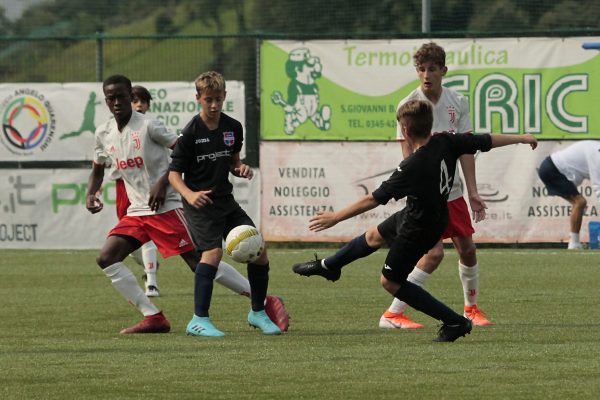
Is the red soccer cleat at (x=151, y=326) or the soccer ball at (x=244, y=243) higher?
the soccer ball at (x=244, y=243)

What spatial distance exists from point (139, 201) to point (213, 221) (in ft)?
4.13

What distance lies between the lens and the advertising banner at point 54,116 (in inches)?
814

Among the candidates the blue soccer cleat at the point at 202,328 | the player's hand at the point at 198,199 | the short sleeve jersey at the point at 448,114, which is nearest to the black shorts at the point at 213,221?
the player's hand at the point at 198,199

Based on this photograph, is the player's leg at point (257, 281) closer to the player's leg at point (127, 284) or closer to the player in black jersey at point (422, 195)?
the player's leg at point (127, 284)

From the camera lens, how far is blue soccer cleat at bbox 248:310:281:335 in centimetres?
1015

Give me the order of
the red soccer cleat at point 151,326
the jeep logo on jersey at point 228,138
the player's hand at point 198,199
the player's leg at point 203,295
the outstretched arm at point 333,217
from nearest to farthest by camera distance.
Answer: the outstretched arm at point 333,217 → the player's hand at point 198,199 → the player's leg at point 203,295 → the jeep logo on jersey at point 228,138 → the red soccer cleat at point 151,326

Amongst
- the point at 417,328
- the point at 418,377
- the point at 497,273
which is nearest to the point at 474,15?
the point at 497,273

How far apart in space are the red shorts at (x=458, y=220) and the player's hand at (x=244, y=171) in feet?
4.78

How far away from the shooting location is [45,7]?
3456 cm

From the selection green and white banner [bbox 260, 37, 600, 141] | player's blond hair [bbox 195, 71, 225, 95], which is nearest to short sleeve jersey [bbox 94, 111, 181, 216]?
player's blond hair [bbox 195, 71, 225, 95]

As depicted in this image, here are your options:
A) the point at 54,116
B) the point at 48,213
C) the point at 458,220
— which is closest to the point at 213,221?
the point at 458,220

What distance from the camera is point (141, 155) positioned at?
11297 mm

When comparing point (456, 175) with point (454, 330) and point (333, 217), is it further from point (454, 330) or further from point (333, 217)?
point (333, 217)

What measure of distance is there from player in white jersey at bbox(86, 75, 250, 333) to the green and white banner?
850cm
